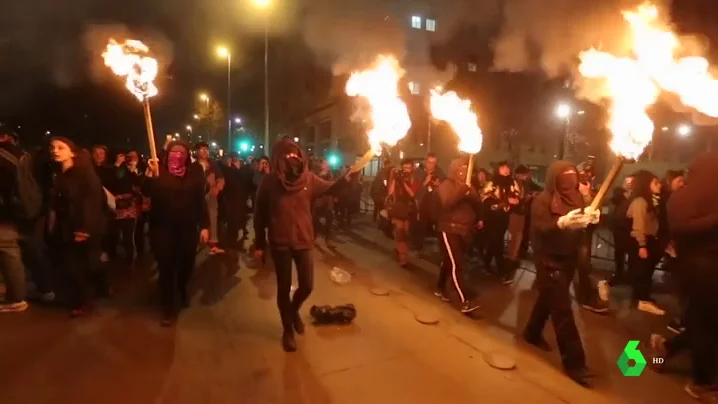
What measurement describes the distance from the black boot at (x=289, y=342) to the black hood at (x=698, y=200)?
357 centimetres

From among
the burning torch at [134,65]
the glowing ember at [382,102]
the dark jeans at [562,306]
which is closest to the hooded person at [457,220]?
the glowing ember at [382,102]

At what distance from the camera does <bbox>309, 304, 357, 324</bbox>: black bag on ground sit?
227 inches

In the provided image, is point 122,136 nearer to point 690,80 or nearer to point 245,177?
point 245,177

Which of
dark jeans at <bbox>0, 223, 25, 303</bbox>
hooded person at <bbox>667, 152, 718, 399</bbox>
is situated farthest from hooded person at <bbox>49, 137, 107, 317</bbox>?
hooded person at <bbox>667, 152, 718, 399</bbox>

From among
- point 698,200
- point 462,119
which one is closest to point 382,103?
point 462,119

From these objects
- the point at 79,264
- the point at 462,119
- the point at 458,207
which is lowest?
the point at 79,264

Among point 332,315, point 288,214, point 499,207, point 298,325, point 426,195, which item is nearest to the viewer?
point 288,214

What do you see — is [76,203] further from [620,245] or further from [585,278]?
[620,245]

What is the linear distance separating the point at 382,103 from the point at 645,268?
413 centimetres

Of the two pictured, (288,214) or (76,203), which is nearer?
(288,214)

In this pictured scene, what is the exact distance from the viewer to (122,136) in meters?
31.8

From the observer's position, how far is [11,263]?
18.8ft

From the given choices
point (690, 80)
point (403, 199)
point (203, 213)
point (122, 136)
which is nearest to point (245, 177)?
point (403, 199)

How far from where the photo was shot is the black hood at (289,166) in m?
4.96
